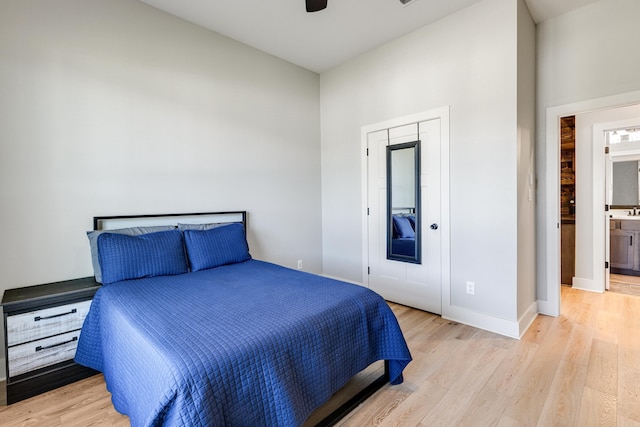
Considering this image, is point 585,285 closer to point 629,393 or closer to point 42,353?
point 629,393

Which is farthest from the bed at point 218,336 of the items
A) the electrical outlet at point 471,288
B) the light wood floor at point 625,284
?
the light wood floor at point 625,284

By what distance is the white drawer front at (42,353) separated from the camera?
6.21 feet

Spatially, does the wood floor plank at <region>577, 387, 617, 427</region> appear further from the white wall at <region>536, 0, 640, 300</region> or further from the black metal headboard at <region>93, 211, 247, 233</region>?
the black metal headboard at <region>93, 211, 247, 233</region>

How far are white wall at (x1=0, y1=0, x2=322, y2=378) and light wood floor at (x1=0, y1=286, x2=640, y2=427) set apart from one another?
1.04 metres

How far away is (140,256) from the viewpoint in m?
2.30

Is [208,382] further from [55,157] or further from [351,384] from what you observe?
[55,157]

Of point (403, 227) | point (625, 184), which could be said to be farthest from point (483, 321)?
point (625, 184)

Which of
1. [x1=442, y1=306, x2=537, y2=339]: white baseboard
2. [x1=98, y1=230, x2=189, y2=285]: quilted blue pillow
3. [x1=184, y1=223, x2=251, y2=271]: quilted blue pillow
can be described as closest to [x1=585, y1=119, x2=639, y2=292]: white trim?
[x1=442, y1=306, x2=537, y2=339]: white baseboard

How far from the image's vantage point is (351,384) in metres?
2.03

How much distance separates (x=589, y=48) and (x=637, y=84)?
0.52 m

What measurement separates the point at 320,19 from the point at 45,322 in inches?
131

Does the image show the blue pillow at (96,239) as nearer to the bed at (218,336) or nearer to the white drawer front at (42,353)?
the bed at (218,336)

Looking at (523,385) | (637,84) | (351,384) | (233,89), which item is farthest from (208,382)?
(637,84)

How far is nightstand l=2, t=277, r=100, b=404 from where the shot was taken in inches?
74.2
